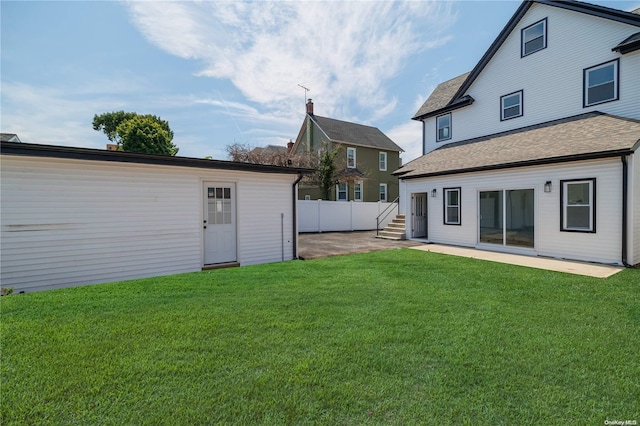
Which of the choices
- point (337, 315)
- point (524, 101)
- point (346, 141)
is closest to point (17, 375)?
point (337, 315)

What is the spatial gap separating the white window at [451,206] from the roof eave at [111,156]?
754 cm

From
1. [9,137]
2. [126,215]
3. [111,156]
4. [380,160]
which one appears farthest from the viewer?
[380,160]

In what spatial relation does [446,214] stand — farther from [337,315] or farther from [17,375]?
[17,375]

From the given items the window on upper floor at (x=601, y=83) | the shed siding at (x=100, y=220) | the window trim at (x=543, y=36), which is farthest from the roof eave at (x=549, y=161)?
the shed siding at (x=100, y=220)

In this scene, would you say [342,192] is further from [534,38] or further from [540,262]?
[540,262]

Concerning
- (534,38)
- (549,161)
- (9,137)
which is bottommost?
(549,161)

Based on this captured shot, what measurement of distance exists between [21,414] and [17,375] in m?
0.71

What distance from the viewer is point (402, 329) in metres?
3.86

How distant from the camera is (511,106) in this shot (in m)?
13.2

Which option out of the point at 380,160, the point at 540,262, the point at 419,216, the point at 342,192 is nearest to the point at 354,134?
the point at 380,160

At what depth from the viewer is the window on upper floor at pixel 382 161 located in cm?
2558

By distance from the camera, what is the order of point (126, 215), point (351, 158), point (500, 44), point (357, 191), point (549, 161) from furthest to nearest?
point (357, 191) → point (351, 158) → point (500, 44) → point (549, 161) → point (126, 215)

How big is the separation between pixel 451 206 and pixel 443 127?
6087 millimetres

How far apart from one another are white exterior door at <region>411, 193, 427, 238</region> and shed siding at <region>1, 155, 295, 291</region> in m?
8.25
